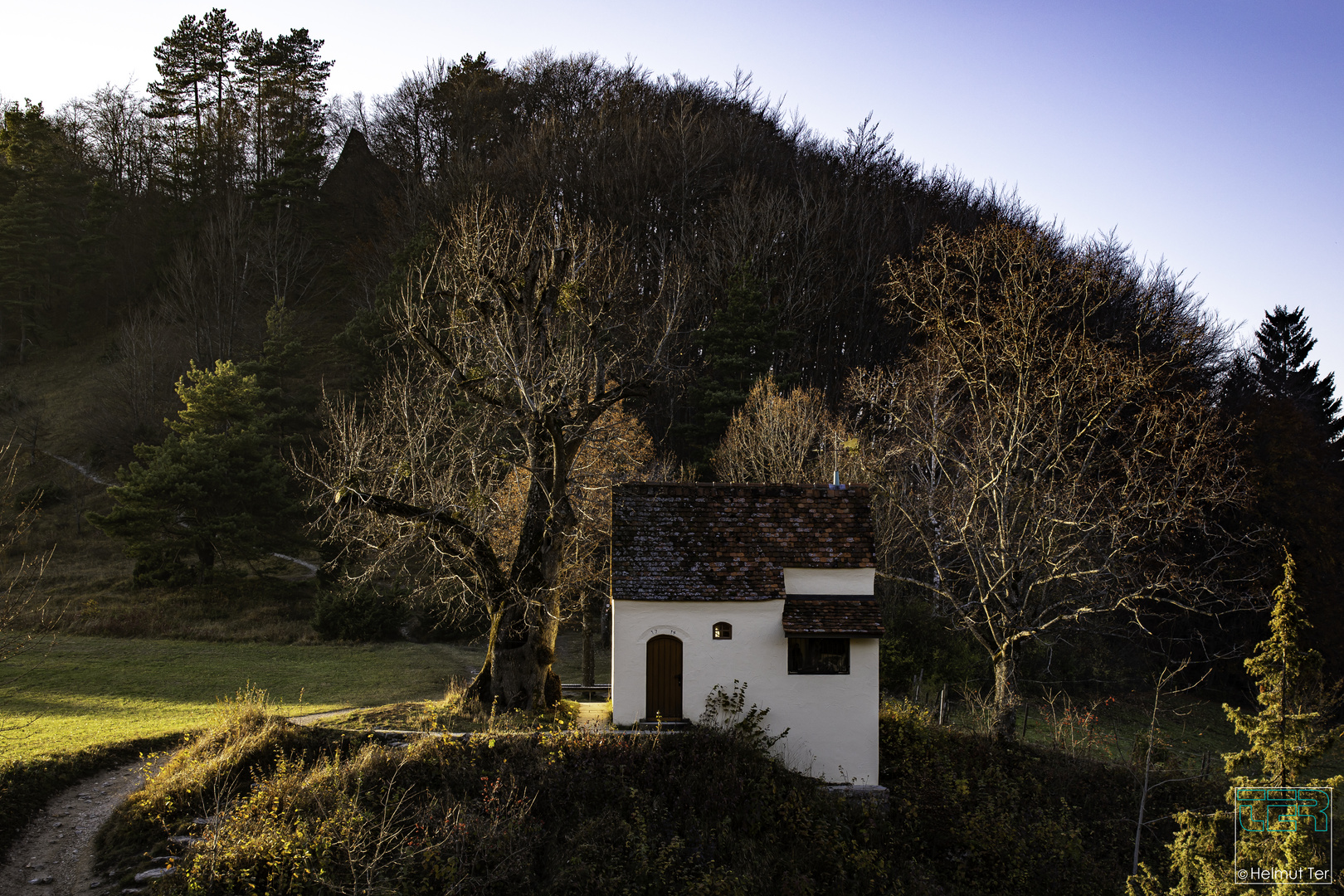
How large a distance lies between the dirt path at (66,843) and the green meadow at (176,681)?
4.88 ft

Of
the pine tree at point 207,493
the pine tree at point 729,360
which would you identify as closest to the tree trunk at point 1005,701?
the pine tree at point 729,360

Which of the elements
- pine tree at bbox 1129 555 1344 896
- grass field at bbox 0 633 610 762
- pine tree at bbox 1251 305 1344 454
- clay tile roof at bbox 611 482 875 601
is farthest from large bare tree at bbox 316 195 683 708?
pine tree at bbox 1251 305 1344 454

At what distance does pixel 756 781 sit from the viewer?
16062 mm

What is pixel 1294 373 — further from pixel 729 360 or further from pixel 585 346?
pixel 585 346

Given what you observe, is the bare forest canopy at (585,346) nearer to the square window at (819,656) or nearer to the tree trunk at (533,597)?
the tree trunk at (533,597)

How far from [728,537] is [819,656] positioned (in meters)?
3.35

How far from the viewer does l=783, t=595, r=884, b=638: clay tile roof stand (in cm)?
1733

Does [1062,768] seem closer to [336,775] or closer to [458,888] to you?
[458,888]

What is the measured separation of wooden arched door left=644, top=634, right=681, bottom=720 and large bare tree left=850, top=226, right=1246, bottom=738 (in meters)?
6.92

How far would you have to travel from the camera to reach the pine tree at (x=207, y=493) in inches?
1283

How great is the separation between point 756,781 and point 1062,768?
931 cm

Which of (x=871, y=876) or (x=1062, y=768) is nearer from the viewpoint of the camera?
(x=871, y=876)

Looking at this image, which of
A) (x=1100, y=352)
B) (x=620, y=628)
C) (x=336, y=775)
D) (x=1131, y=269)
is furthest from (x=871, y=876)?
(x=1131, y=269)

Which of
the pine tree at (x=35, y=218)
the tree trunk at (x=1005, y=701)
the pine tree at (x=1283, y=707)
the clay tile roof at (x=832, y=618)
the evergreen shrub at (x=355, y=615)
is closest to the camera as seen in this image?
the pine tree at (x=1283, y=707)
